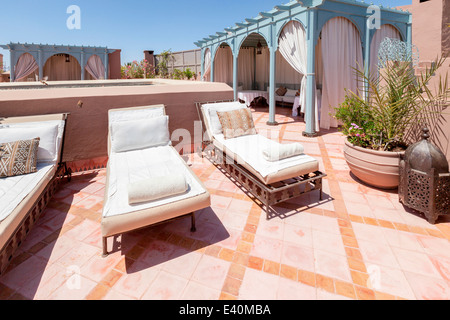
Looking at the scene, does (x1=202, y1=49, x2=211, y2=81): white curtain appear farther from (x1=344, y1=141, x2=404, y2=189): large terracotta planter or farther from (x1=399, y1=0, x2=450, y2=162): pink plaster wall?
(x1=344, y1=141, x2=404, y2=189): large terracotta planter

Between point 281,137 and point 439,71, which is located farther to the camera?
point 281,137

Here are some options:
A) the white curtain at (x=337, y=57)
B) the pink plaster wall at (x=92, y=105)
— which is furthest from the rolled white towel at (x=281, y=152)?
the white curtain at (x=337, y=57)

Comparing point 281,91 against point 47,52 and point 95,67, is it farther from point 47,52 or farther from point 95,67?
point 47,52

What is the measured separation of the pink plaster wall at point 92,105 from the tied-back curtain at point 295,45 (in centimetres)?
352

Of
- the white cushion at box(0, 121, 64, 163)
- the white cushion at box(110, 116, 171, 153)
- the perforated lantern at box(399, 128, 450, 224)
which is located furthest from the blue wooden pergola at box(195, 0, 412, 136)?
the white cushion at box(0, 121, 64, 163)

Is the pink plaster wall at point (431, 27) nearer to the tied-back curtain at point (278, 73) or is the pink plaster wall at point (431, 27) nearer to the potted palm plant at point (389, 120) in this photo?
the tied-back curtain at point (278, 73)

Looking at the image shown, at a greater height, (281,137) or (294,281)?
(281,137)

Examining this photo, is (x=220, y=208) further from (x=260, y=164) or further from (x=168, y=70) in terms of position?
(x=168, y=70)

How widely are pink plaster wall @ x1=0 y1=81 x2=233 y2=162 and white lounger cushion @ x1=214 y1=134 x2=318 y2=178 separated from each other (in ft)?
4.51

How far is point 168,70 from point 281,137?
14.8 m

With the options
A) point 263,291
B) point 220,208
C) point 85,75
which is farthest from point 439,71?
point 85,75

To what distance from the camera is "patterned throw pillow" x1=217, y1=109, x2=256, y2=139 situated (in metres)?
4.57

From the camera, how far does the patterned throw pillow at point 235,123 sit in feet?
15.0

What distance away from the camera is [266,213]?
123 inches
